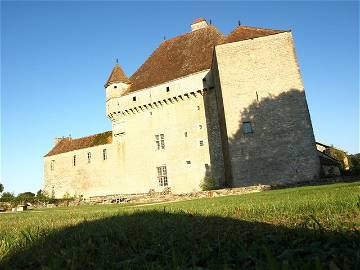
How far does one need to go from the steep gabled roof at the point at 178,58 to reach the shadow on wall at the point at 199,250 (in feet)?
79.8

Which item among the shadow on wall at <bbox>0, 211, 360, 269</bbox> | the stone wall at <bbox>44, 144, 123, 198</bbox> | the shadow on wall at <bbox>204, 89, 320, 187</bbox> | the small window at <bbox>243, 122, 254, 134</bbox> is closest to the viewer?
→ the shadow on wall at <bbox>0, 211, 360, 269</bbox>

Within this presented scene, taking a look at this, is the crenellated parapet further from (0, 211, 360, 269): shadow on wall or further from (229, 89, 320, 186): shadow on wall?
(0, 211, 360, 269): shadow on wall

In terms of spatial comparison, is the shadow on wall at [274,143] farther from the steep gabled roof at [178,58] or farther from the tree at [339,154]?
the tree at [339,154]

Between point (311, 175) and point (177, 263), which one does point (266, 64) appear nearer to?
point (311, 175)

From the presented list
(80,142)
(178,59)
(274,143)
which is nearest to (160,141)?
(178,59)

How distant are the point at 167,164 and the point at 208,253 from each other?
25527 millimetres

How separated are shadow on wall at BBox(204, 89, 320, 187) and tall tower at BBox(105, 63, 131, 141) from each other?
43.9 ft

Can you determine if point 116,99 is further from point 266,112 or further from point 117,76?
point 266,112

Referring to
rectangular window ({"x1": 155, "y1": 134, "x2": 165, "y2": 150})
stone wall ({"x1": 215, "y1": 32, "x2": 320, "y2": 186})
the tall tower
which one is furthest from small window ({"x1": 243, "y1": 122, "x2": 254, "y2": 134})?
the tall tower

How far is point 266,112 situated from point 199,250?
19.4 m

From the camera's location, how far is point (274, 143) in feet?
67.3

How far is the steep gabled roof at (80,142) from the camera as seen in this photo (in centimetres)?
3309

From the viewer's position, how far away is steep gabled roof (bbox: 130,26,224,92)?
2783 centimetres

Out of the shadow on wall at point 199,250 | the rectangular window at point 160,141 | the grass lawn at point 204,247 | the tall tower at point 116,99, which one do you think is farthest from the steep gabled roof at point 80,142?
the shadow on wall at point 199,250
